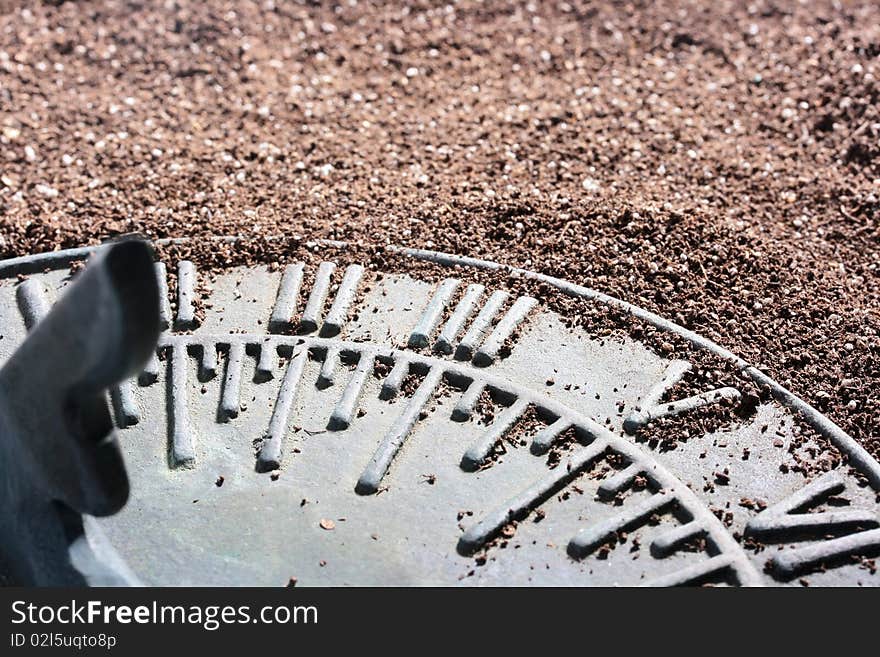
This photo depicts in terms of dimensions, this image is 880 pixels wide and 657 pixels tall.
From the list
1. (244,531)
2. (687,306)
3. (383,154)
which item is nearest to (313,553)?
(244,531)

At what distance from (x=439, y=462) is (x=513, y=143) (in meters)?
2.34

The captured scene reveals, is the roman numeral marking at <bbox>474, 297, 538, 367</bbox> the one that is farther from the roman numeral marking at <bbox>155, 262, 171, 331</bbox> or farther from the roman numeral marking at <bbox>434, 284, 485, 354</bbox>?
the roman numeral marking at <bbox>155, 262, 171, 331</bbox>

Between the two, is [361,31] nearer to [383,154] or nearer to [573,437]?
[383,154]

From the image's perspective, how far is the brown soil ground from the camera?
4438 millimetres

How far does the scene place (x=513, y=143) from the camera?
17.7ft

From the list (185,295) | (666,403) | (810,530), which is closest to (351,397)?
(185,295)

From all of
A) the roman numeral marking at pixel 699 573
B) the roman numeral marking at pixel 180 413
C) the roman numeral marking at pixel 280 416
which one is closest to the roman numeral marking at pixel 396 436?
the roman numeral marking at pixel 280 416

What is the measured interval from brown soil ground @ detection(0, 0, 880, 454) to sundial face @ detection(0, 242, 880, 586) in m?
0.40

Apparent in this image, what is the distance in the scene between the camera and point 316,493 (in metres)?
3.37

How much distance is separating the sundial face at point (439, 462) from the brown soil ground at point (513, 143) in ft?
1.33

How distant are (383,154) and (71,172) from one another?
1439mm

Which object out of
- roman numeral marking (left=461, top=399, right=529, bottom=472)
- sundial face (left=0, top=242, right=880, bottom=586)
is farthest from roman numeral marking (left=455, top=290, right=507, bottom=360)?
roman numeral marking (left=461, top=399, right=529, bottom=472)

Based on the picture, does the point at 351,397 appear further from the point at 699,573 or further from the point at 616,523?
the point at 699,573

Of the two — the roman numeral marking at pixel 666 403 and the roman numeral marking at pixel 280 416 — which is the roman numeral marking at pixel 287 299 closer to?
the roman numeral marking at pixel 280 416
